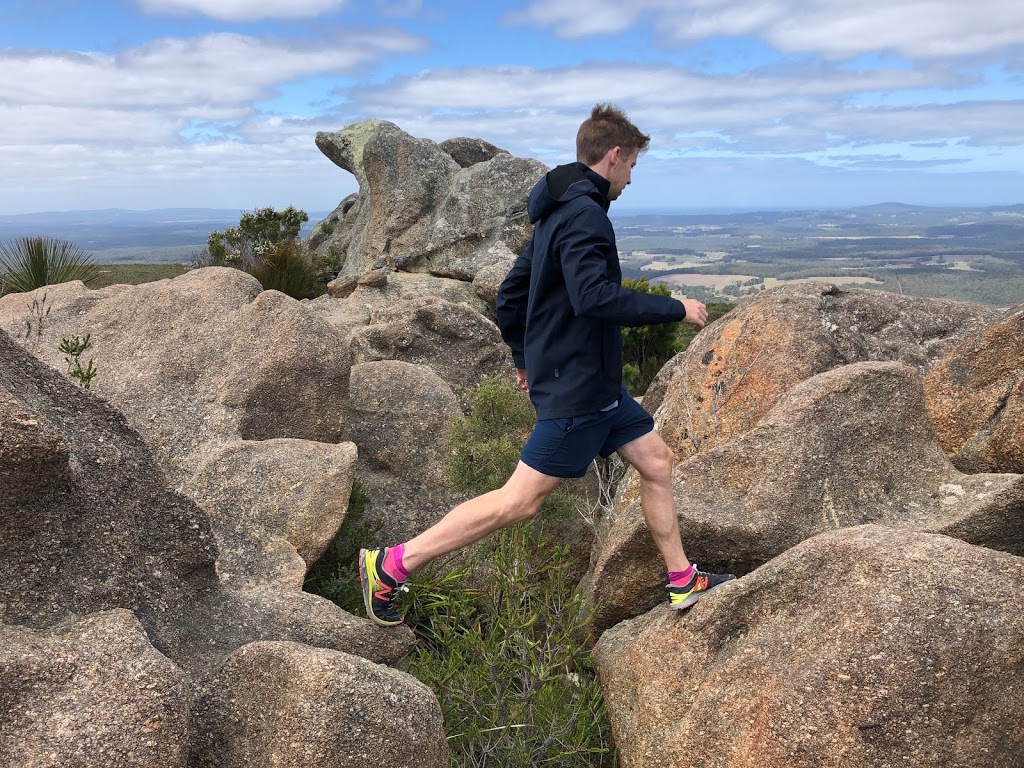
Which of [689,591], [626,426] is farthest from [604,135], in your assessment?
[689,591]

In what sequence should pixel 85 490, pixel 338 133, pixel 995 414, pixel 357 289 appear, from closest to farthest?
pixel 85 490, pixel 995 414, pixel 357 289, pixel 338 133

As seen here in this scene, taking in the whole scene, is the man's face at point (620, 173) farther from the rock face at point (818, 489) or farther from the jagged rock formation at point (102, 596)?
the jagged rock formation at point (102, 596)

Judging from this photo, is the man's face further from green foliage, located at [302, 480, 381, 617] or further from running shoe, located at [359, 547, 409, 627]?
green foliage, located at [302, 480, 381, 617]

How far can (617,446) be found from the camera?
6.14 meters

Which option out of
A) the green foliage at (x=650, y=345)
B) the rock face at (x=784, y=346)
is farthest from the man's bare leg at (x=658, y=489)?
the green foliage at (x=650, y=345)

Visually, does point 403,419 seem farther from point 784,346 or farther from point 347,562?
point 784,346

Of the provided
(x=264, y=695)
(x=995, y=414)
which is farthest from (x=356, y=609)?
(x=995, y=414)

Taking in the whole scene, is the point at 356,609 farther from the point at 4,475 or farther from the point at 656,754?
the point at 4,475

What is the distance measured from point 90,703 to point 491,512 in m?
2.53

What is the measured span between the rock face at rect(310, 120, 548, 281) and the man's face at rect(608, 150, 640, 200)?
1381cm

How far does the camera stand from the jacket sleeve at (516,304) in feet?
21.0

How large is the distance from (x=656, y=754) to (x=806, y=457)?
2819 mm

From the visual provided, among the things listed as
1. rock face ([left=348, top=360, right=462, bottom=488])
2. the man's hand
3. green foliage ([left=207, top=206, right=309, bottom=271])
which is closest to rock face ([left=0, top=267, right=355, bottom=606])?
rock face ([left=348, top=360, right=462, bottom=488])

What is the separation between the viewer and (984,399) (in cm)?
811
